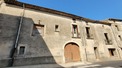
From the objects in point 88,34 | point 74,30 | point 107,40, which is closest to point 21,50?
point 74,30

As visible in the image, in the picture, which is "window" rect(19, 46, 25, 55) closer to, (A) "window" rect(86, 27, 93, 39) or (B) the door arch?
A: (B) the door arch

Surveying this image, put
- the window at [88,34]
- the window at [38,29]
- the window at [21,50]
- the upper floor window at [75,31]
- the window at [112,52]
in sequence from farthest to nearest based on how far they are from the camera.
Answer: the window at [112,52]
the window at [88,34]
the upper floor window at [75,31]
the window at [38,29]
the window at [21,50]

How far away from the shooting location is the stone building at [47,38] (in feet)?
28.4

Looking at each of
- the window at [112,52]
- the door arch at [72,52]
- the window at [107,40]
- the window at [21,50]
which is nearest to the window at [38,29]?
the window at [21,50]

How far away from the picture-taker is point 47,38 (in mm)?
10477

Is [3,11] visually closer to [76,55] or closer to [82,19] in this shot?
[76,55]

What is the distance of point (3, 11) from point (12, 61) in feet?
15.8

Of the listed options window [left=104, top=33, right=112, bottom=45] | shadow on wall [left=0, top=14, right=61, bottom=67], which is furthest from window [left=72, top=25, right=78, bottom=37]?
window [left=104, top=33, right=112, bottom=45]

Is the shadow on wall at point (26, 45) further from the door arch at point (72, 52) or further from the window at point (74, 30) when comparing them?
the window at point (74, 30)

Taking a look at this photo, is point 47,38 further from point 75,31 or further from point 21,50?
point 75,31

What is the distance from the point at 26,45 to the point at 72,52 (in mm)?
5532

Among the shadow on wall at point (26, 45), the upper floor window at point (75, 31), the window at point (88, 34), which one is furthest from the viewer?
the window at point (88, 34)

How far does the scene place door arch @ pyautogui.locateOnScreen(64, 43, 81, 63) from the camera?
11.2m

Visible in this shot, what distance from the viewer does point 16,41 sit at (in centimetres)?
873
